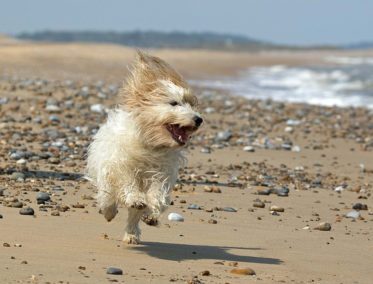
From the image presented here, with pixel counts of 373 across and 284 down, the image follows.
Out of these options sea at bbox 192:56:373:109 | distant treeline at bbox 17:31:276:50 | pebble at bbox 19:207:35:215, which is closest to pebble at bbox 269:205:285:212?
pebble at bbox 19:207:35:215

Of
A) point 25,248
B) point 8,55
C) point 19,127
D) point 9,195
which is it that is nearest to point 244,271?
point 25,248

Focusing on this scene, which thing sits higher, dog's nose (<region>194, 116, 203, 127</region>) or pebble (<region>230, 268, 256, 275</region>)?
dog's nose (<region>194, 116, 203, 127</region>)

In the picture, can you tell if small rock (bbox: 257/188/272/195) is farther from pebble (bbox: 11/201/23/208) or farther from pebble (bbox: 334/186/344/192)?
pebble (bbox: 11/201/23/208)

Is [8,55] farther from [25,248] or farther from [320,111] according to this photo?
[25,248]

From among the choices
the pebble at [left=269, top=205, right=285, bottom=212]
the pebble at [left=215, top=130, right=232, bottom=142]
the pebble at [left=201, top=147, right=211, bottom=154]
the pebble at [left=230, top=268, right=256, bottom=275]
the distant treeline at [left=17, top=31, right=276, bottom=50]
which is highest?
the pebble at [left=230, top=268, right=256, bottom=275]

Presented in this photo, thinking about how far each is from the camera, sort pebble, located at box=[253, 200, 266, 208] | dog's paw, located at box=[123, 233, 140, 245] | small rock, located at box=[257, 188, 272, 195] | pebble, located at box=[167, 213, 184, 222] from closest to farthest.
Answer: dog's paw, located at box=[123, 233, 140, 245] → pebble, located at box=[167, 213, 184, 222] → pebble, located at box=[253, 200, 266, 208] → small rock, located at box=[257, 188, 272, 195]

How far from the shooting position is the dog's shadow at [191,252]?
6371 mm

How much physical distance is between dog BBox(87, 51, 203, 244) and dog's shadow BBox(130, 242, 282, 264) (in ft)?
0.56

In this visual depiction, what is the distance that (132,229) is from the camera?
6.80 m

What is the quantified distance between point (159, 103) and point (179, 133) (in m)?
0.25

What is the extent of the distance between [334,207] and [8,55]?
25.2m

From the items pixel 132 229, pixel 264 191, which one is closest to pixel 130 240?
pixel 132 229

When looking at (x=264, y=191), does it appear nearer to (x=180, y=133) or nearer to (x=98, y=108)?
(x=180, y=133)

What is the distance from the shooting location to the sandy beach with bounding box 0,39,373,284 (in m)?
5.92
